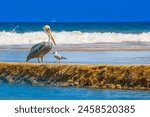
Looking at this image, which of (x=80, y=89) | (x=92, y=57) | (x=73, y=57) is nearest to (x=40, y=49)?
(x=73, y=57)

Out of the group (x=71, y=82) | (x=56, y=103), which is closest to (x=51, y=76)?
(x=71, y=82)

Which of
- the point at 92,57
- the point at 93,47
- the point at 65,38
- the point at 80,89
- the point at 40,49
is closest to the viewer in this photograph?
the point at 80,89

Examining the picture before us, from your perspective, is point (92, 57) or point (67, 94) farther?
point (92, 57)

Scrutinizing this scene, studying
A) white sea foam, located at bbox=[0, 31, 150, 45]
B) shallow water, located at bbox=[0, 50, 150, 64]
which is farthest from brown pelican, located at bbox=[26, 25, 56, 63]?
white sea foam, located at bbox=[0, 31, 150, 45]

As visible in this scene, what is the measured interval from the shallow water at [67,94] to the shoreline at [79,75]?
8 cm

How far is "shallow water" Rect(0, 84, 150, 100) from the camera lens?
609 centimetres

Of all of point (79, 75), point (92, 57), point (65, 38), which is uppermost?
point (65, 38)

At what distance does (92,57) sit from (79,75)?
0.53 m

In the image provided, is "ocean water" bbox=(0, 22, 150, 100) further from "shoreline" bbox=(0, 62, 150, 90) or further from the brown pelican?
the brown pelican

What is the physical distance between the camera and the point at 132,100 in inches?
234

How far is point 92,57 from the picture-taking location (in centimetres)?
687

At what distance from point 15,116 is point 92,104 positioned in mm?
696

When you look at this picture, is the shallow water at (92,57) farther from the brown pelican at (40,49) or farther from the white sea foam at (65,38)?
the white sea foam at (65,38)

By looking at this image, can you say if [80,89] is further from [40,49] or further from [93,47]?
[93,47]
